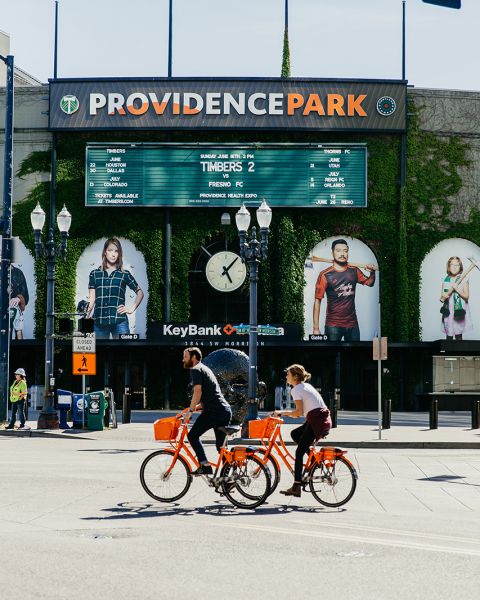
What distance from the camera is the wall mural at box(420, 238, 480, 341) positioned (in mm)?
46250

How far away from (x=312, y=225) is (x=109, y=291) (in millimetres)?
10160

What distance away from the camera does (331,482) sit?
41.1ft

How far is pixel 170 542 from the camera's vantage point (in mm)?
9625

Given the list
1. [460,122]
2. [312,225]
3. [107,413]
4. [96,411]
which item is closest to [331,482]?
[96,411]

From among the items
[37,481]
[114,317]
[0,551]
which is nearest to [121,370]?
[114,317]

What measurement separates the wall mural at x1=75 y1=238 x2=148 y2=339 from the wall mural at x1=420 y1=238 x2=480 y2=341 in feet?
43.8

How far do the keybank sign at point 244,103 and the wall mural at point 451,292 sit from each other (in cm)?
642

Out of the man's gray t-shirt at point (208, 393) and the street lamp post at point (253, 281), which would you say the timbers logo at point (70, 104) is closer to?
the street lamp post at point (253, 281)

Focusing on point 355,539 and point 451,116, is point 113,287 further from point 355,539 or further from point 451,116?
point 355,539

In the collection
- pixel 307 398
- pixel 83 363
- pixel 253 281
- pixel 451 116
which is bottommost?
pixel 307 398

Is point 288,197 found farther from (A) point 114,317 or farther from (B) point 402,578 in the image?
(B) point 402,578

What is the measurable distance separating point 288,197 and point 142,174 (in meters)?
6.94

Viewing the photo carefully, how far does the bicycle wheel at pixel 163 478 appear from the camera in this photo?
497 inches

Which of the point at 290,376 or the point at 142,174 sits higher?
the point at 142,174
